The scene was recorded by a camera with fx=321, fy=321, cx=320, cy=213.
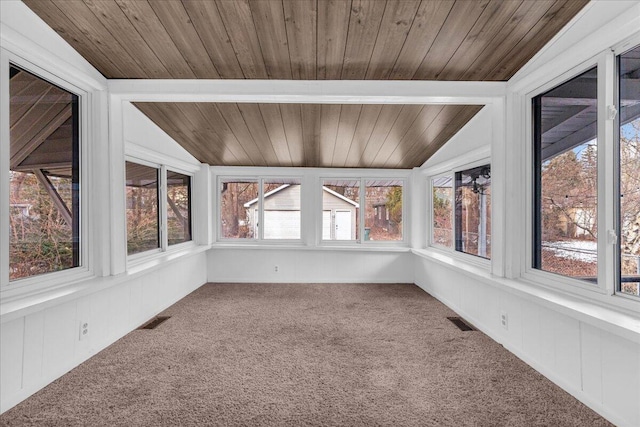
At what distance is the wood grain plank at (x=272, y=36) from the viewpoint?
1.91 meters

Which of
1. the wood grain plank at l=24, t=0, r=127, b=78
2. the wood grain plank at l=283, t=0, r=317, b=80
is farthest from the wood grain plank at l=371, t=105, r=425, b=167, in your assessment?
the wood grain plank at l=24, t=0, r=127, b=78

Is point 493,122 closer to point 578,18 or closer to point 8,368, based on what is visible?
point 578,18

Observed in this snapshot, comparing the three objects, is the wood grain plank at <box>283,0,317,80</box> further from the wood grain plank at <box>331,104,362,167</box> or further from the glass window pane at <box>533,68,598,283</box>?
the glass window pane at <box>533,68,598,283</box>

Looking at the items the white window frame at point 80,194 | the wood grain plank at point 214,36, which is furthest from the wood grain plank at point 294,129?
the white window frame at point 80,194

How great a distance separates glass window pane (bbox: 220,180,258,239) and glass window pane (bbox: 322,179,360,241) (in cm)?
115

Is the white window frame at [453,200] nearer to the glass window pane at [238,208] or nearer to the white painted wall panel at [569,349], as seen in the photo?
the white painted wall panel at [569,349]

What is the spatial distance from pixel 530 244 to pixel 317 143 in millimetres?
2533

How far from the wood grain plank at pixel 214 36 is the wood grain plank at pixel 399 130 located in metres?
1.62

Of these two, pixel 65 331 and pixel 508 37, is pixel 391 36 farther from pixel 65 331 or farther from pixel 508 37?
pixel 65 331

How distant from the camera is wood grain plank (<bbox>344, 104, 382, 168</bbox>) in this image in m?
3.15

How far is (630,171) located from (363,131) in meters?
2.34

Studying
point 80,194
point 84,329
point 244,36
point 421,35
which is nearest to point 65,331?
point 84,329

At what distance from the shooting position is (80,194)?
2.58m

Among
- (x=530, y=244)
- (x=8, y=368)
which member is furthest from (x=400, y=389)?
(x=8, y=368)
